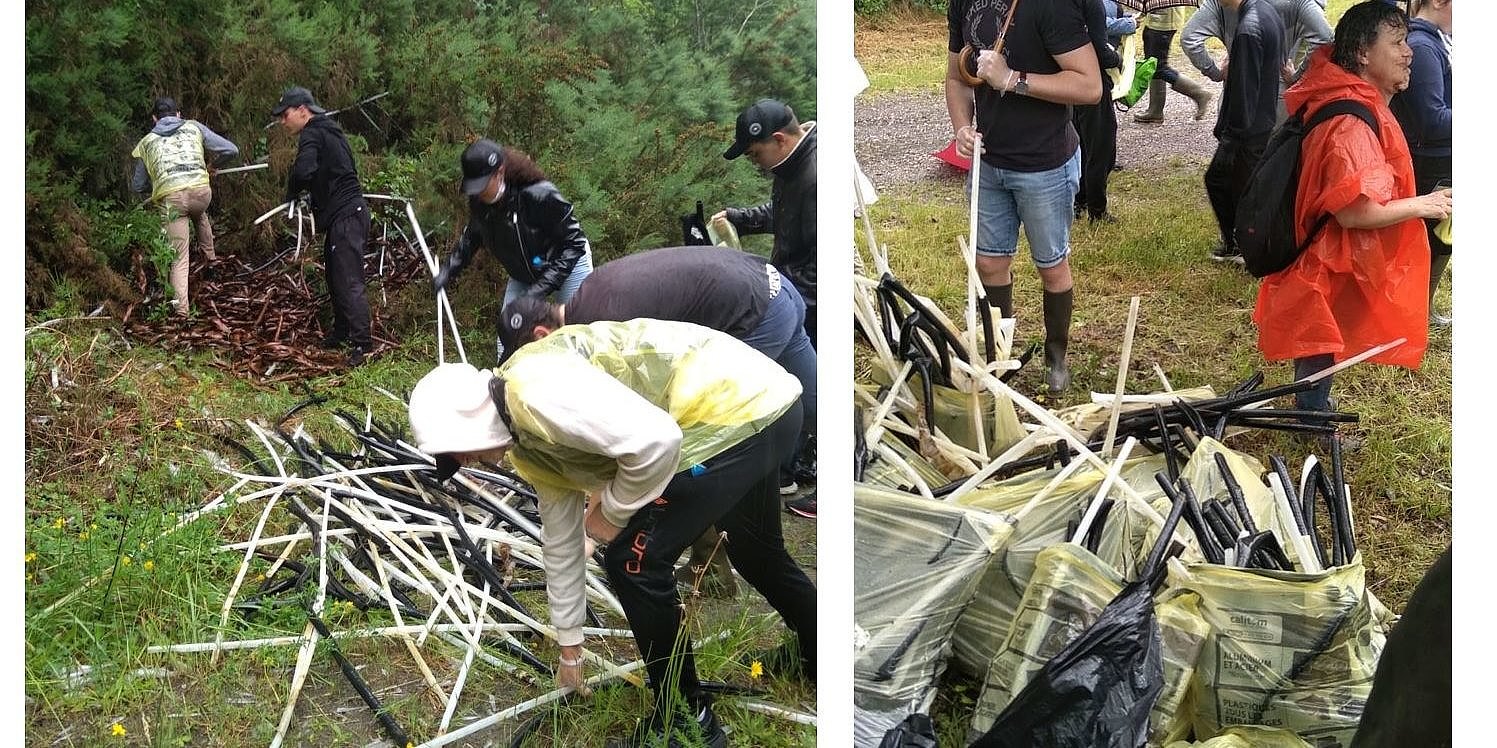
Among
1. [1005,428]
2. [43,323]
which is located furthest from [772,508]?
[43,323]

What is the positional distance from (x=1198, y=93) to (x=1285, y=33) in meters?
0.39

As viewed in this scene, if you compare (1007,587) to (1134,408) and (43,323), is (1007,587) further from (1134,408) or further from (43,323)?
(43,323)

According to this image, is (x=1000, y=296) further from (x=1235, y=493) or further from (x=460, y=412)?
(x=460, y=412)

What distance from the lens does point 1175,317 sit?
419 cm

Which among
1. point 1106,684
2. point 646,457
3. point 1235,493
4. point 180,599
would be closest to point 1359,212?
point 1235,493

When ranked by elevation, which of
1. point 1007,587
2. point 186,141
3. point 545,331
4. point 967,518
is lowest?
point 1007,587

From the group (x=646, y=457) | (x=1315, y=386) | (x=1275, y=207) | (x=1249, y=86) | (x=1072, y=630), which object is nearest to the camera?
(x=646, y=457)

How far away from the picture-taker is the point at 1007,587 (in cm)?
314

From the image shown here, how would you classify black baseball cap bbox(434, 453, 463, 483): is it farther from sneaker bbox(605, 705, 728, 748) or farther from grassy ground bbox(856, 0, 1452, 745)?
grassy ground bbox(856, 0, 1452, 745)

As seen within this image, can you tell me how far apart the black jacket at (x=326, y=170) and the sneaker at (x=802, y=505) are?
117 centimetres

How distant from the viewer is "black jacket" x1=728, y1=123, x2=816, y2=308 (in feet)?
9.23

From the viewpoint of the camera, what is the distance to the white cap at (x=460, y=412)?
272 cm

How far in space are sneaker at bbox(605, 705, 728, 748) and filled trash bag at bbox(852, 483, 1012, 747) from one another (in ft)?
1.28

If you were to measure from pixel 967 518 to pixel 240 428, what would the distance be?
1702mm
